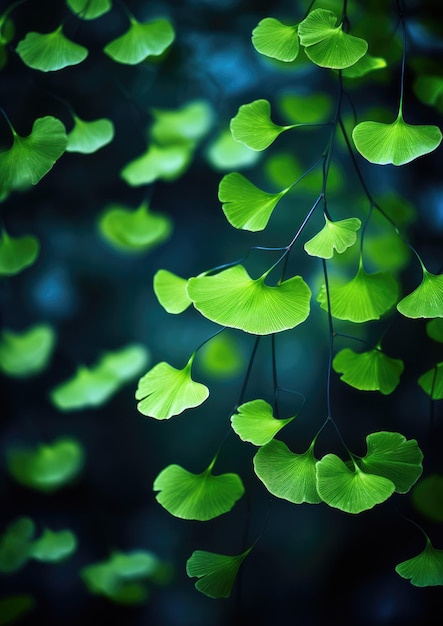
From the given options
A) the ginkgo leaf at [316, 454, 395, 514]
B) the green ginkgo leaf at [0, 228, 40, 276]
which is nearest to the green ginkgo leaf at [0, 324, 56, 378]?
the green ginkgo leaf at [0, 228, 40, 276]

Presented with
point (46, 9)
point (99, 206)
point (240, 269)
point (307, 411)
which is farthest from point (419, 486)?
point (46, 9)

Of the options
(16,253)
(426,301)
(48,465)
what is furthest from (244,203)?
A: (48,465)

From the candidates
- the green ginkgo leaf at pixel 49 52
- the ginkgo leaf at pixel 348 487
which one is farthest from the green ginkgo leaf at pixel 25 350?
the ginkgo leaf at pixel 348 487

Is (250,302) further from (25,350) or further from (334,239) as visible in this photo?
(25,350)

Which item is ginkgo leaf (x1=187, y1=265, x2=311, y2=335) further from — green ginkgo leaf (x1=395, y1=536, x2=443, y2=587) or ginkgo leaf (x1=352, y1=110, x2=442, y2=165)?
green ginkgo leaf (x1=395, y1=536, x2=443, y2=587)

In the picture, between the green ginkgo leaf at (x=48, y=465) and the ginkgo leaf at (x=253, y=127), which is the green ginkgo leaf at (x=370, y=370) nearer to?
the ginkgo leaf at (x=253, y=127)
